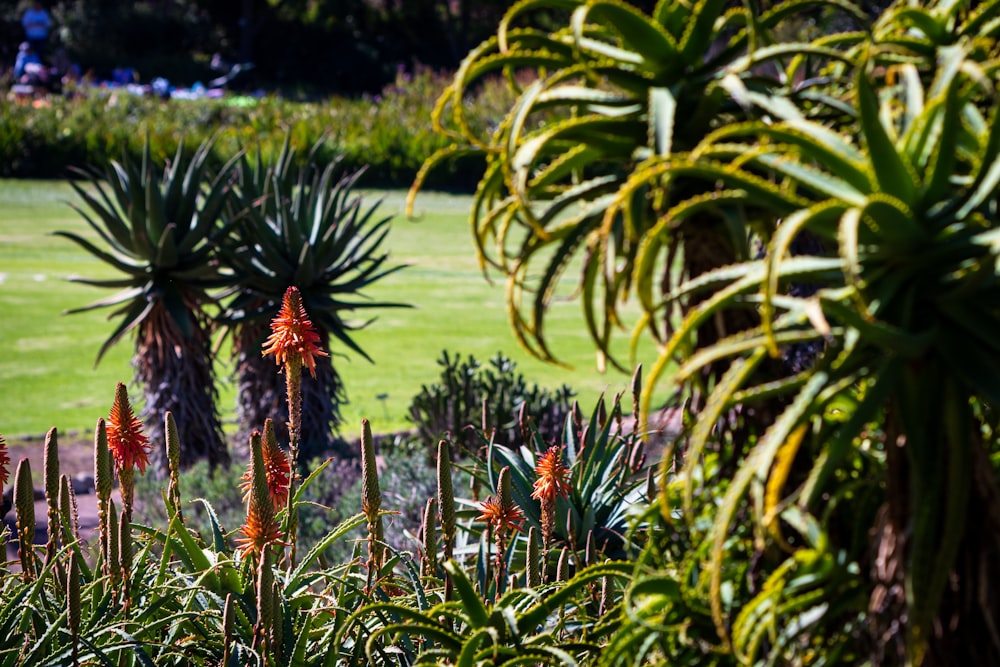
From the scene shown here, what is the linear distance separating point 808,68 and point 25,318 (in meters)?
8.92

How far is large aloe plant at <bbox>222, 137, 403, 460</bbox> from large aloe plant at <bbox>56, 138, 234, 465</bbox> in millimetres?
174

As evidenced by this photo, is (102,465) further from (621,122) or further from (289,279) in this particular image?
(289,279)

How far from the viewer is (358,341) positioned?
31.9 ft

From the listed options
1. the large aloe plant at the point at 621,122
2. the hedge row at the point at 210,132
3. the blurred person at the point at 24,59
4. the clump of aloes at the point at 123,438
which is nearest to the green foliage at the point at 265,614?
the clump of aloes at the point at 123,438

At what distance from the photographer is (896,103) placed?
1814 millimetres

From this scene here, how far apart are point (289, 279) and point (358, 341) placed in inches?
126

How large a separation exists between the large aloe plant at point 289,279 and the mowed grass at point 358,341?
0.27 metres

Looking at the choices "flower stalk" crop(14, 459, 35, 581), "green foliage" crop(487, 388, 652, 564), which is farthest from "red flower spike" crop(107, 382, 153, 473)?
"green foliage" crop(487, 388, 652, 564)

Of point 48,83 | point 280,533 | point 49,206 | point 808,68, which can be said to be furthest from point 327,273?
point 48,83

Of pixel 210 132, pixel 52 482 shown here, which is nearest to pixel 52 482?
pixel 52 482

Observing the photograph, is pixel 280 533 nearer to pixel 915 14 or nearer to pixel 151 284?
pixel 915 14

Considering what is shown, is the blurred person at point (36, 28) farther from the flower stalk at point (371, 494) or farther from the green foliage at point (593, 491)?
the flower stalk at point (371, 494)

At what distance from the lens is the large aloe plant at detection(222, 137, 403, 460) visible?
650 cm

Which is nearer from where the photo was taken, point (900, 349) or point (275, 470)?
point (900, 349)
